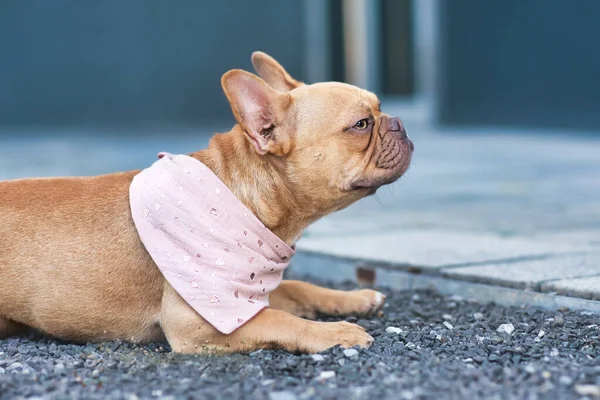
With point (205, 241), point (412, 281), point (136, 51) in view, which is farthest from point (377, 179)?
point (136, 51)

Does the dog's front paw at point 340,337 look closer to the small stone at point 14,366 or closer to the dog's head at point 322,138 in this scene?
the dog's head at point 322,138

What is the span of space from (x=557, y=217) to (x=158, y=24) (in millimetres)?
13336

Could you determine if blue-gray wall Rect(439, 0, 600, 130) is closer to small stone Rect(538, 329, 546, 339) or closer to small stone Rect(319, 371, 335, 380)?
small stone Rect(538, 329, 546, 339)

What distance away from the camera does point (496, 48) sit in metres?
13.6

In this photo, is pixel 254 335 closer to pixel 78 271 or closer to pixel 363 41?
pixel 78 271

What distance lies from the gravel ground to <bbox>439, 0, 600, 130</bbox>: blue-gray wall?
27.6ft

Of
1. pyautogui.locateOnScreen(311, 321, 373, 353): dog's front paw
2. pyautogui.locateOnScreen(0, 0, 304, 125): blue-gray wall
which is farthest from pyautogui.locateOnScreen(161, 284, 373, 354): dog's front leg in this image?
pyautogui.locateOnScreen(0, 0, 304, 125): blue-gray wall

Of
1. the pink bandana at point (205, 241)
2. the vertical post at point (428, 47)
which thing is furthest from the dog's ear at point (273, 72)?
the vertical post at point (428, 47)

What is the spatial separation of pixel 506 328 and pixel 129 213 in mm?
1657

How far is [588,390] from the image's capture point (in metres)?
2.93

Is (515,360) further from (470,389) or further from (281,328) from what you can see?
(281,328)

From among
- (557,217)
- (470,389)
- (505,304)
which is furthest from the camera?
(557,217)

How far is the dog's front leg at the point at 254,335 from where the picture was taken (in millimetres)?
3658

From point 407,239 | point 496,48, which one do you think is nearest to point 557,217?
point 407,239
